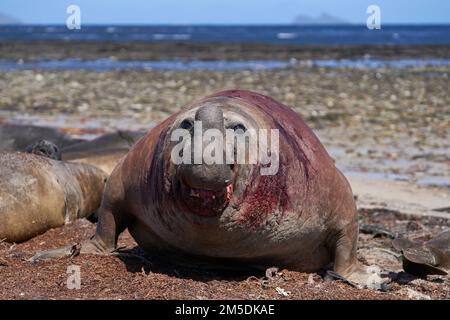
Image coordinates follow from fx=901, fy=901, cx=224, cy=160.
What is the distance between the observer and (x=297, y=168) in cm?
506

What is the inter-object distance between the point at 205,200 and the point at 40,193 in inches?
111

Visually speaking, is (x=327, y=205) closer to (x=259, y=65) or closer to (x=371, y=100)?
(x=371, y=100)

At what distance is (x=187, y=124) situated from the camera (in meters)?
4.58

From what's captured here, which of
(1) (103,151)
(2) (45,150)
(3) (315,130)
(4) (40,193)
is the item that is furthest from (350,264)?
(3) (315,130)

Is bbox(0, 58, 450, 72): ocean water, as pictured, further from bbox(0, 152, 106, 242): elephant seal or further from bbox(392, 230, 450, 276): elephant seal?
bbox(392, 230, 450, 276): elephant seal

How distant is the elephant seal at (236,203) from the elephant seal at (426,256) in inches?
12.5

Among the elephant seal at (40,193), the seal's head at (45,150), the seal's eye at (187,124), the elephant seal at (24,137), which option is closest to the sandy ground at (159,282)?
the elephant seal at (40,193)

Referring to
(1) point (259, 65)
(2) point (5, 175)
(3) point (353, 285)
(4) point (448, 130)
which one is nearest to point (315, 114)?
(4) point (448, 130)

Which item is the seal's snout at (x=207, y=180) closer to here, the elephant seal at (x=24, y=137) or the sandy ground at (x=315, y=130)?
the sandy ground at (x=315, y=130)

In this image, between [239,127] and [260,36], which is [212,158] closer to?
[239,127]

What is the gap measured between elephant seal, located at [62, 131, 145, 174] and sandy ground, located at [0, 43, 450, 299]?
1.43m

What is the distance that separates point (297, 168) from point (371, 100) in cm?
1440

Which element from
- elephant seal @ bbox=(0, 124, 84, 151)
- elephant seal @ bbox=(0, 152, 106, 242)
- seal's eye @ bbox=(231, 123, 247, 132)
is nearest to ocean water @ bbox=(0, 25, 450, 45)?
elephant seal @ bbox=(0, 124, 84, 151)

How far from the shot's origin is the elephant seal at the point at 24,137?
973cm
